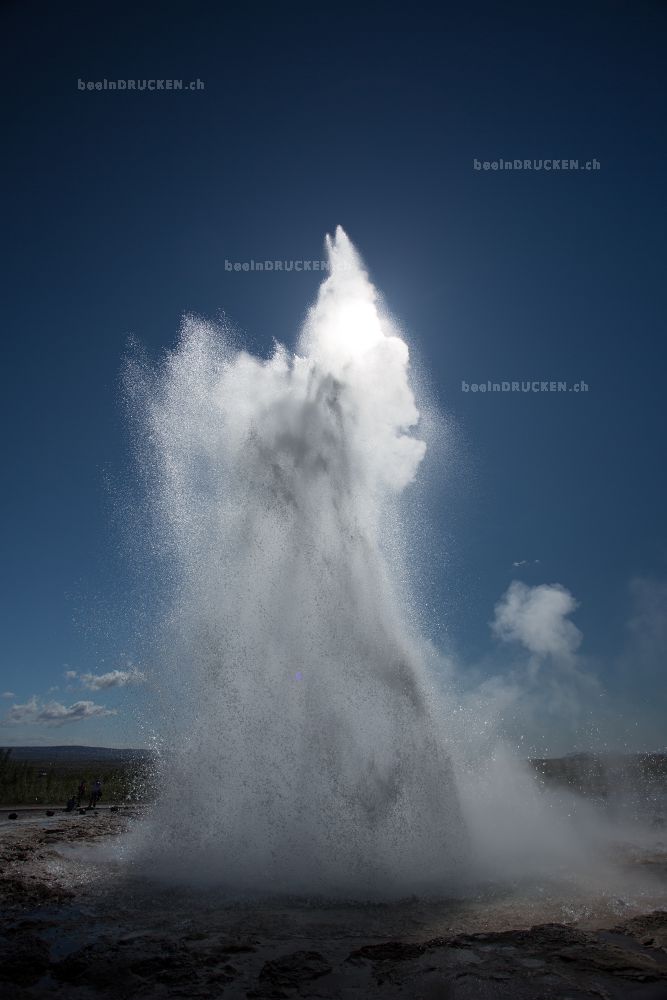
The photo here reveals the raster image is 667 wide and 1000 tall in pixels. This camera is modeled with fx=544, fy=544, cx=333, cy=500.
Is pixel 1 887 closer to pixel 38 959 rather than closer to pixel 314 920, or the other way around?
pixel 38 959

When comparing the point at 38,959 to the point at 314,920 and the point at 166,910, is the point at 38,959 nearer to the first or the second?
the point at 166,910

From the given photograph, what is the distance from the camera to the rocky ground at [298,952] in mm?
7352

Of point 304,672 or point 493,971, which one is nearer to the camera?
point 493,971

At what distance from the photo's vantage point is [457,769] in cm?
2106

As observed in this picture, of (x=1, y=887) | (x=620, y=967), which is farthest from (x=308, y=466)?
(x=620, y=967)

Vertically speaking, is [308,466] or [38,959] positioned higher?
[308,466]

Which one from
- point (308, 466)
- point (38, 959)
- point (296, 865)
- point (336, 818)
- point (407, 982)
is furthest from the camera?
point (308, 466)

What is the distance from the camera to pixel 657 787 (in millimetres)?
51281

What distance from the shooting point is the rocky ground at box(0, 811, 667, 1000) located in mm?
7352

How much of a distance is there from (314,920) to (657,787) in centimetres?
5507

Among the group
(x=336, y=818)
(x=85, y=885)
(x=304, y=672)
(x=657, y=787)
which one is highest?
(x=304, y=672)

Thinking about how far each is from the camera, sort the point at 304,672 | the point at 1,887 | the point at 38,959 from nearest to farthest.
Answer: the point at 38,959
the point at 1,887
the point at 304,672

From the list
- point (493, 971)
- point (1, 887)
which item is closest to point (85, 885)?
point (1, 887)

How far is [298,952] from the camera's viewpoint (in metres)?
8.40
